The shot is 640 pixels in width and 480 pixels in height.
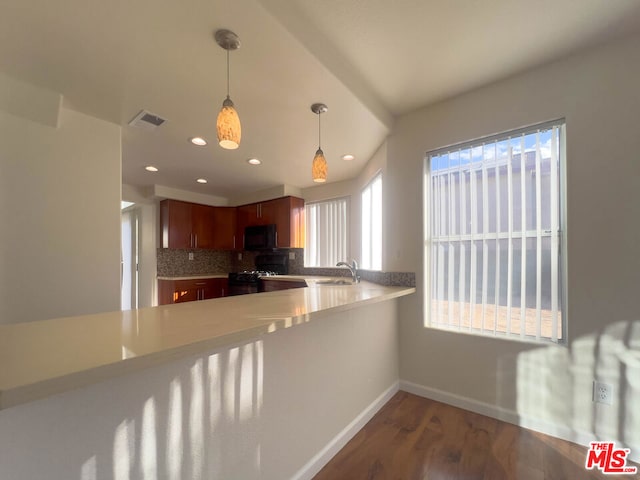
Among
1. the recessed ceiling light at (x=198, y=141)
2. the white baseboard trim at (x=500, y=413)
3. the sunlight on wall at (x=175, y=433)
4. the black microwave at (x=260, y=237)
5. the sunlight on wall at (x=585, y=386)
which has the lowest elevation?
the white baseboard trim at (x=500, y=413)

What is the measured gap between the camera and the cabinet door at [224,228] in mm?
4523

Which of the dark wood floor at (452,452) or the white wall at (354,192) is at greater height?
the white wall at (354,192)

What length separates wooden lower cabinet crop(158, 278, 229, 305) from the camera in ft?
12.9

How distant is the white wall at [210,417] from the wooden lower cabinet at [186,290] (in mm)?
3232

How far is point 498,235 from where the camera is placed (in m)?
1.84

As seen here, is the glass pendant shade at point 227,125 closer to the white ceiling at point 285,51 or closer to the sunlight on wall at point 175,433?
the white ceiling at point 285,51

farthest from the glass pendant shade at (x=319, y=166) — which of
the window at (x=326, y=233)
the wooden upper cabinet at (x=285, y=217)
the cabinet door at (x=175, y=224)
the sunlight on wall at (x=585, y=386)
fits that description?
the cabinet door at (x=175, y=224)

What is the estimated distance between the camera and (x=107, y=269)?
1899 mm

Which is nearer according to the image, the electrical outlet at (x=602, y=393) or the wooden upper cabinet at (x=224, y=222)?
the electrical outlet at (x=602, y=393)

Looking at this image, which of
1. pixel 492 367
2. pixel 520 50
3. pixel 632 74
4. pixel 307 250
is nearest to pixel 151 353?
pixel 492 367

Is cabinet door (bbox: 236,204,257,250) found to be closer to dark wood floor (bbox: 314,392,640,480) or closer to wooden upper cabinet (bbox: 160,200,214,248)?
wooden upper cabinet (bbox: 160,200,214,248)

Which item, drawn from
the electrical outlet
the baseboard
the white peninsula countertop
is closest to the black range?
the baseboard

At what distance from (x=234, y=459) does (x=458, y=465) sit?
4.05 feet

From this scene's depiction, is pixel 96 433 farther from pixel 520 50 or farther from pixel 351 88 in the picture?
pixel 520 50
